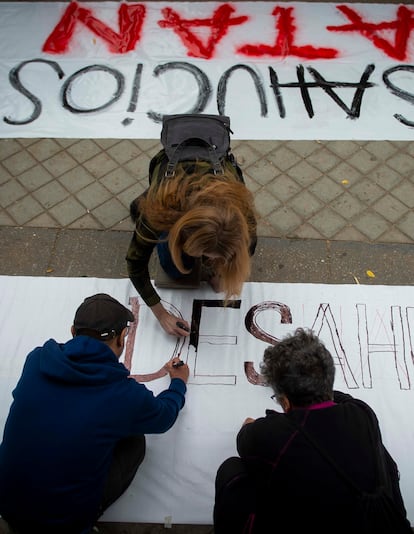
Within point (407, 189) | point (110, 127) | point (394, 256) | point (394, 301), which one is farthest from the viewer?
point (110, 127)

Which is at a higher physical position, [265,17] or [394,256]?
[265,17]

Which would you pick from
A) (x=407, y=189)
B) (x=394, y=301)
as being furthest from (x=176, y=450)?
(x=407, y=189)

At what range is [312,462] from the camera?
1264 mm

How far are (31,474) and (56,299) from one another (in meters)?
1.23

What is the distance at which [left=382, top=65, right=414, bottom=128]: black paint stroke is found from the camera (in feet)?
10.5

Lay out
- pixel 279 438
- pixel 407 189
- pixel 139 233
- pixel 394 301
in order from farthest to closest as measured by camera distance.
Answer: pixel 407 189
pixel 394 301
pixel 139 233
pixel 279 438

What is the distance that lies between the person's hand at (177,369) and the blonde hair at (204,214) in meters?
0.52

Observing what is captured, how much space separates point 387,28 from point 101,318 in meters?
3.40

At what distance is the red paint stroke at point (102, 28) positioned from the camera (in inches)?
144

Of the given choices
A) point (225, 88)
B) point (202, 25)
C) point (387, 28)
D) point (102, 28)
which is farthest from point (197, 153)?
point (387, 28)

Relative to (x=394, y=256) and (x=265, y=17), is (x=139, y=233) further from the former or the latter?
(x=265, y=17)

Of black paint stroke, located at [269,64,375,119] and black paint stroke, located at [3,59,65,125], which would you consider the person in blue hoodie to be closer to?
black paint stroke, located at [3,59,65,125]

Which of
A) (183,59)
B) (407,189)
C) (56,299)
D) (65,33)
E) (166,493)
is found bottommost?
(166,493)

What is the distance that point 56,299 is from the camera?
8.18 feet
